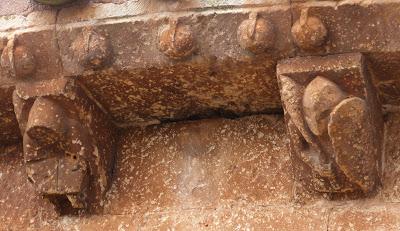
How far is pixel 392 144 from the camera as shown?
2428 millimetres

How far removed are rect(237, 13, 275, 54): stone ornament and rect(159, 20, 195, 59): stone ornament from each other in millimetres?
144

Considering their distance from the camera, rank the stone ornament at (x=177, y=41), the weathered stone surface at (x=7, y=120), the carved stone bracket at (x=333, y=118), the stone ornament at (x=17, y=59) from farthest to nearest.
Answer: the weathered stone surface at (x=7, y=120) < the stone ornament at (x=17, y=59) < the stone ornament at (x=177, y=41) < the carved stone bracket at (x=333, y=118)

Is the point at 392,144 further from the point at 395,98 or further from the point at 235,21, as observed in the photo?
the point at 235,21

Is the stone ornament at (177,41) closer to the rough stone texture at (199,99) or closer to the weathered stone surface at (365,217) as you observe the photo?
the rough stone texture at (199,99)

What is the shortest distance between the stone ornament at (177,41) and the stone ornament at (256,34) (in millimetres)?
144

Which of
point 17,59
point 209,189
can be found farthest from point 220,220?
point 17,59

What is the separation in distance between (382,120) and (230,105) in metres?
0.46

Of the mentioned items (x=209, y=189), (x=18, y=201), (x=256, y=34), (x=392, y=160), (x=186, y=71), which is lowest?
(x=18, y=201)

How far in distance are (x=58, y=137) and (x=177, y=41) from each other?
0.48 metres

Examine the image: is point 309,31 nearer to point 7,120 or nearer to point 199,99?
point 199,99

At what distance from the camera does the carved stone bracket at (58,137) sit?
8.11 ft

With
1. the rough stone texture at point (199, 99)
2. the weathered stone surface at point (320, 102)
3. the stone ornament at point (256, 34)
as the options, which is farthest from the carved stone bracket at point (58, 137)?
the weathered stone surface at point (320, 102)

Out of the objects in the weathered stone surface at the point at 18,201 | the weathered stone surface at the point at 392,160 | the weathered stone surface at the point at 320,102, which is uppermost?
the weathered stone surface at the point at 320,102

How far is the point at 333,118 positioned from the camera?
Answer: 2.20 m
